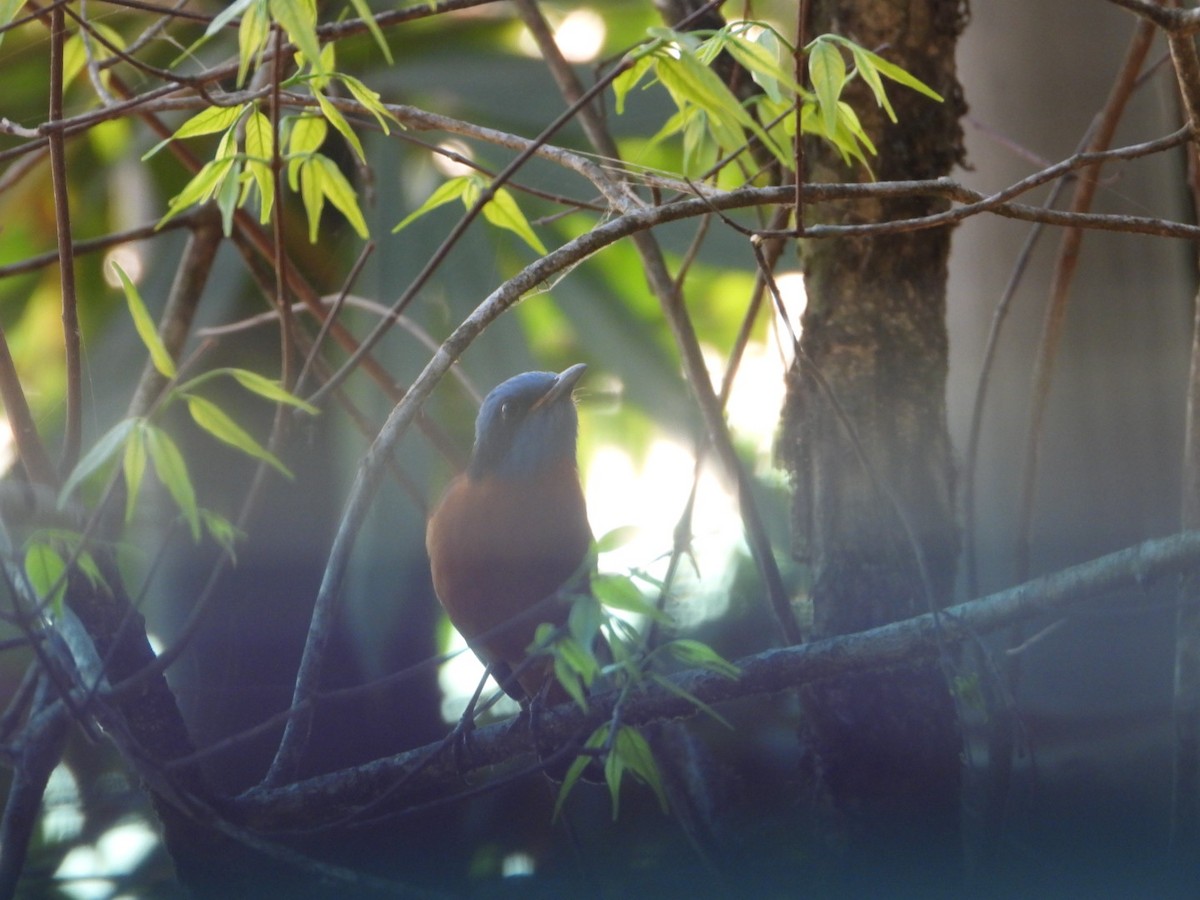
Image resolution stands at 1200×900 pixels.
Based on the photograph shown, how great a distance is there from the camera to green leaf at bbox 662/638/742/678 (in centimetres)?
65

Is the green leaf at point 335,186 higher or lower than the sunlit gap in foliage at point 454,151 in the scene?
lower

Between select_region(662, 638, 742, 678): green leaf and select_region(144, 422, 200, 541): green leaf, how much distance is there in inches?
11.0

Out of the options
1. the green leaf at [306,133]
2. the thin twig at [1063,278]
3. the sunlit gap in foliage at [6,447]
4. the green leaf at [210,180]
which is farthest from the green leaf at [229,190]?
the thin twig at [1063,278]

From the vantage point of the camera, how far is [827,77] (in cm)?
67

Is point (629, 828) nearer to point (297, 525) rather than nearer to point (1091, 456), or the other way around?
point (297, 525)

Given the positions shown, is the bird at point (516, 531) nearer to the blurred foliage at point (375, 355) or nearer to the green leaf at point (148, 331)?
the blurred foliage at point (375, 355)

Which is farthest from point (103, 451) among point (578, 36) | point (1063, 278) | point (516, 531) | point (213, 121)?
point (578, 36)

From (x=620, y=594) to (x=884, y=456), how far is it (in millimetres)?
350

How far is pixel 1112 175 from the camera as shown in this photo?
37.6 inches

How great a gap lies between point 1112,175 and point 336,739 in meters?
0.79

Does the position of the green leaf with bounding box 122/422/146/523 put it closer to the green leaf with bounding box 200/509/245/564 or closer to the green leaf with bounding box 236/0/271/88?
the green leaf with bounding box 200/509/245/564

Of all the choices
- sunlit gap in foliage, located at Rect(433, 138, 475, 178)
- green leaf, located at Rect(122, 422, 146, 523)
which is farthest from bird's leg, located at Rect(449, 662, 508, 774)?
sunlit gap in foliage, located at Rect(433, 138, 475, 178)

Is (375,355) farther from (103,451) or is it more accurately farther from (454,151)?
(103,451)

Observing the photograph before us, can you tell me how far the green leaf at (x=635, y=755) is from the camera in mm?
655
